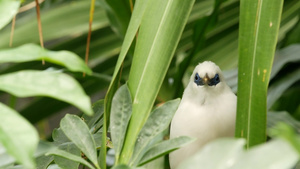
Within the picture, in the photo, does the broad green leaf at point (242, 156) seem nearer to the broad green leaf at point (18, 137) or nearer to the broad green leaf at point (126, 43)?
the broad green leaf at point (18, 137)

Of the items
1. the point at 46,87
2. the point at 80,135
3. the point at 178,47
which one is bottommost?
the point at 178,47

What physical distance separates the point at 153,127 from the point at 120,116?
4 cm

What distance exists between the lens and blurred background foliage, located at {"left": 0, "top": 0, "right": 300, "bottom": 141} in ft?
3.84

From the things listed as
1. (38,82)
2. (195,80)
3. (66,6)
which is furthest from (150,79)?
(66,6)

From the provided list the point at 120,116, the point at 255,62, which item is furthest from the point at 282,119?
the point at 120,116

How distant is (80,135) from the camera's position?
1.95 feet

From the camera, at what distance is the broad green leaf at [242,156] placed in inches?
12.6

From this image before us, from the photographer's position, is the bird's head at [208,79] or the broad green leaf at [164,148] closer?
the broad green leaf at [164,148]

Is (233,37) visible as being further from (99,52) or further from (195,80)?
(195,80)

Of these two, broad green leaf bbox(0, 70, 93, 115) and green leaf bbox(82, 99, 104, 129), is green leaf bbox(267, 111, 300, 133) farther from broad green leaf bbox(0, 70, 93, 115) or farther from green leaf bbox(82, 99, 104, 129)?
broad green leaf bbox(0, 70, 93, 115)

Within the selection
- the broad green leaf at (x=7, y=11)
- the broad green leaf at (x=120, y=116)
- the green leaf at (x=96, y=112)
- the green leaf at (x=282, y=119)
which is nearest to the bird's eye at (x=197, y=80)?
the green leaf at (x=282, y=119)

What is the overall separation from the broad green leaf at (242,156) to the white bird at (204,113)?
18.6 inches

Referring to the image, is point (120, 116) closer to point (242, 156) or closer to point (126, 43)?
point (126, 43)

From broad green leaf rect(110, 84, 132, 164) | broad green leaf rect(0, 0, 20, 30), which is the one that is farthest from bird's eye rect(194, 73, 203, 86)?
broad green leaf rect(0, 0, 20, 30)
